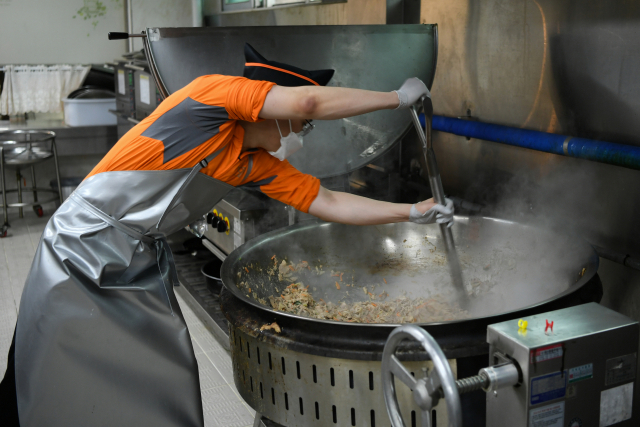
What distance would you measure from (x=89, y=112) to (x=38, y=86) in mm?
651

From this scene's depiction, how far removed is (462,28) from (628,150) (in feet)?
3.04

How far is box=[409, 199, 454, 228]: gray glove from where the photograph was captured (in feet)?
5.60

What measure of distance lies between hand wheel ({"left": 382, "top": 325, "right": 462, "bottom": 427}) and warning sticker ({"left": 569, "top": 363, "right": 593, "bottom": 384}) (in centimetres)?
29

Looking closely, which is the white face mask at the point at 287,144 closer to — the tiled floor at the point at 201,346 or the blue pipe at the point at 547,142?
the blue pipe at the point at 547,142

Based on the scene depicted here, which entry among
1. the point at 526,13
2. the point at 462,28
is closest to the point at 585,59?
the point at 526,13

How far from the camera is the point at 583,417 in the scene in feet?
3.46

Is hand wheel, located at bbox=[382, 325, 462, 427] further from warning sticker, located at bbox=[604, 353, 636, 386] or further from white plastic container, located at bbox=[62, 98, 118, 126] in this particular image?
white plastic container, located at bbox=[62, 98, 118, 126]

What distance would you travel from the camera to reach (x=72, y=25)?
549 centimetres

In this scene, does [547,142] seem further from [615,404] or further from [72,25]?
[72,25]

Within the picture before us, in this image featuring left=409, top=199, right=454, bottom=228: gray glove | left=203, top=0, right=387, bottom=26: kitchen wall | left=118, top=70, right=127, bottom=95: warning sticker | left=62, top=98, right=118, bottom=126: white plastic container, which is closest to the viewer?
left=409, top=199, right=454, bottom=228: gray glove

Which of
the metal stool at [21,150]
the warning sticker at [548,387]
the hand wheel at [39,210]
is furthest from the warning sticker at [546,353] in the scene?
the hand wheel at [39,210]

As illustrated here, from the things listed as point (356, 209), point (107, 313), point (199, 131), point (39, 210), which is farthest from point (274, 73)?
point (39, 210)

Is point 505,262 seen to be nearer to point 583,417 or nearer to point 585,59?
point 585,59

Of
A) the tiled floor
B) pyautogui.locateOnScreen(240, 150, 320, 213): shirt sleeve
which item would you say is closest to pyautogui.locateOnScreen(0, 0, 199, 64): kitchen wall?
the tiled floor
